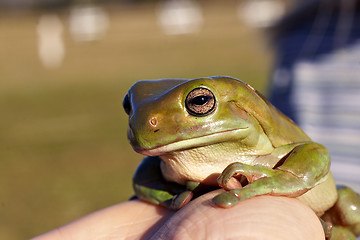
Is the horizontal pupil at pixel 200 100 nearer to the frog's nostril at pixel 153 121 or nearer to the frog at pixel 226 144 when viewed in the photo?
the frog at pixel 226 144

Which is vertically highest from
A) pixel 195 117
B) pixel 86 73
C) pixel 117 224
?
pixel 195 117

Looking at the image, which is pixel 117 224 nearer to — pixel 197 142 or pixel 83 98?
pixel 197 142

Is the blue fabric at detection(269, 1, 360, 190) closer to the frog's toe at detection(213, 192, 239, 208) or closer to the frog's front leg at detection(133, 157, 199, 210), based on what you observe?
the frog's front leg at detection(133, 157, 199, 210)

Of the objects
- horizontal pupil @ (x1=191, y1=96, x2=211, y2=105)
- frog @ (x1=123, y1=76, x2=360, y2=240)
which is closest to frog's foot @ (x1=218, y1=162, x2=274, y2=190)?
frog @ (x1=123, y1=76, x2=360, y2=240)

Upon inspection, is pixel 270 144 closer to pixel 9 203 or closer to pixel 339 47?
pixel 339 47

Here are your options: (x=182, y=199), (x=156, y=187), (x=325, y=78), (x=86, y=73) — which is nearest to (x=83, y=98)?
(x=86, y=73)
